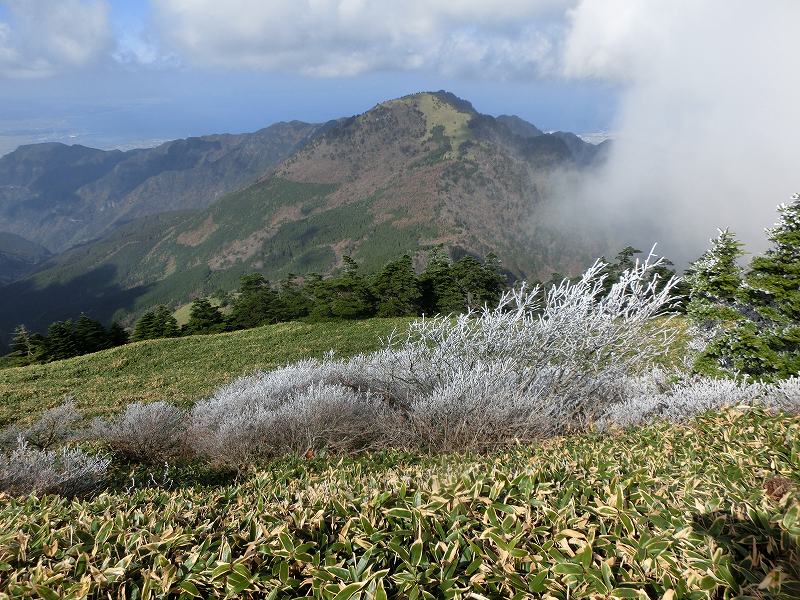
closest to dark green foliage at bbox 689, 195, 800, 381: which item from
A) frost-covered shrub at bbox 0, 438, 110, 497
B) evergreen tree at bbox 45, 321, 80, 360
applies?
frost-covered shrub at bbox 0, 438, 110, 497

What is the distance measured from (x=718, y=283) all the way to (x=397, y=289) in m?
27.0

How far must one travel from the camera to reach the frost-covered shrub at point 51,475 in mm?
4551

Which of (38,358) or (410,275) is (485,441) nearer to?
(410,275)

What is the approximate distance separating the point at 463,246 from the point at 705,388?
178m

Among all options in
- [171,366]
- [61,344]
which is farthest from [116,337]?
[171,366]

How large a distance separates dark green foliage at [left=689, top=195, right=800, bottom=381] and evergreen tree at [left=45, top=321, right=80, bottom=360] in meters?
41.0

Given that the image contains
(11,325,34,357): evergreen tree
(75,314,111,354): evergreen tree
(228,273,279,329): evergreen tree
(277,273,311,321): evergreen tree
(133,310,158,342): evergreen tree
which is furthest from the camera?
(133,310,158,342): evergreen tree

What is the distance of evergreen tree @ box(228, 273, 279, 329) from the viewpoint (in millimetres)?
42469

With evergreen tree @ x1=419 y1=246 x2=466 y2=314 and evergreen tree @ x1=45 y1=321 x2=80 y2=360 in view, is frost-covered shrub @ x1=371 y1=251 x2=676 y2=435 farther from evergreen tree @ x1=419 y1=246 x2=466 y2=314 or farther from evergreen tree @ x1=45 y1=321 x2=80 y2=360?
evergreen tree @ x1=45 y1=321 x2=80 y2=360

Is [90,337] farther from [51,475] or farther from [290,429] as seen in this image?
[51,475]

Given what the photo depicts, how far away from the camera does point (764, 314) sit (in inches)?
277

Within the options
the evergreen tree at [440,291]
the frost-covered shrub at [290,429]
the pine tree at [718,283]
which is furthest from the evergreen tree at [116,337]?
the pine tree at [718,283]

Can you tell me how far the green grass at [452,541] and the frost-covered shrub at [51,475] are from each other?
1.82 m

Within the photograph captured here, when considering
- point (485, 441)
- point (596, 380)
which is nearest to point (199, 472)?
point (485, 441)
